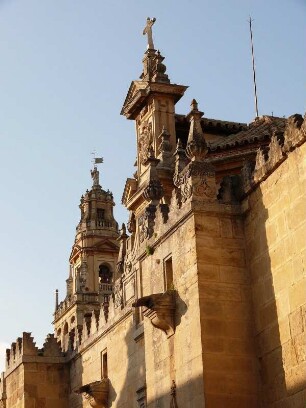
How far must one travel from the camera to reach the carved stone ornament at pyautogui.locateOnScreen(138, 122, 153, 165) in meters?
33.8

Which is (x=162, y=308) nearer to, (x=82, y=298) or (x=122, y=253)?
(x=122, y=253)

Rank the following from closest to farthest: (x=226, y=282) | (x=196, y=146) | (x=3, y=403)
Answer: (x=226, y=282), (x=196, y=146), (x=3, y=403)

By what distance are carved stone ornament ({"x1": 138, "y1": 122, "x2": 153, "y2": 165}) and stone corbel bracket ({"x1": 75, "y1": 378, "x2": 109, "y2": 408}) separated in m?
9.91

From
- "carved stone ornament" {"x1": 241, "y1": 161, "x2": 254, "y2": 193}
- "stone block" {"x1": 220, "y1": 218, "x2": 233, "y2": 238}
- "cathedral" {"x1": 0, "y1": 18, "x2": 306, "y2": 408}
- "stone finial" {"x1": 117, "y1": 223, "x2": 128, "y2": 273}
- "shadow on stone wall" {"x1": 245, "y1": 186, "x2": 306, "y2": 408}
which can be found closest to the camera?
"shadow on stone wall" {"x1": 245, "y1": 186, "x2": 306, "y2": 408}

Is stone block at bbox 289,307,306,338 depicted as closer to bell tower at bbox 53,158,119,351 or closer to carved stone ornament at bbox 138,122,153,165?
carved stone ornament at bbox 138,122,153,165

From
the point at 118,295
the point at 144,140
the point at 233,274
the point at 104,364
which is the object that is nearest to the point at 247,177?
the point at 233,274

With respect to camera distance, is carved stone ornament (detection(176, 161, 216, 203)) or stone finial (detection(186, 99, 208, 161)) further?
stone finial (detection(186, 99, 208, 161))

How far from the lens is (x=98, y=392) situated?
25.7 meters

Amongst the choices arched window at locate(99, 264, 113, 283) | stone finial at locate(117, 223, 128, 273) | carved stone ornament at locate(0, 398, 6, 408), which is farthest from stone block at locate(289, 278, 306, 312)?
arched window at locate(99, 264, 113, 283)

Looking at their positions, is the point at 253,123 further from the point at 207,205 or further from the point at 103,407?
the point at 207,205

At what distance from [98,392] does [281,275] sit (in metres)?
10.0

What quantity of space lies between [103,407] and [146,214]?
24.2 feet

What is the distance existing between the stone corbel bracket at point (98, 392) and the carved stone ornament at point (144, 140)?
9907mm

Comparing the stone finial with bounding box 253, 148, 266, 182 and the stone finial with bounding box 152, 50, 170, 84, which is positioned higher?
the stone finial with bounding box 152, 50, 170, 84
